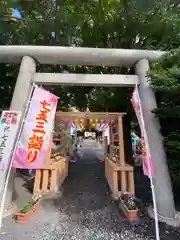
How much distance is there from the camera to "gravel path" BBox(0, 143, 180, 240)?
3.34 metres

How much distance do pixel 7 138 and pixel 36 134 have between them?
0.66 meters

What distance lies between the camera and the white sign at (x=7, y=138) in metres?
3.82

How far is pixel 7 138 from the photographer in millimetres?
3891

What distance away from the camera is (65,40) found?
22.6ft

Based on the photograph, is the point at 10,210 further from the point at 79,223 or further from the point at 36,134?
the point at 36,134

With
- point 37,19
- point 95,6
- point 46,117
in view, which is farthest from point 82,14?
point 46,117

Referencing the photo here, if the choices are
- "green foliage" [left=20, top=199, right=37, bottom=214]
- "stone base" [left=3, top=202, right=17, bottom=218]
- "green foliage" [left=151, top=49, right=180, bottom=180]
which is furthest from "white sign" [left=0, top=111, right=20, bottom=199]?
"green foliage" [left=151, top=49, right=180, bottom=180]

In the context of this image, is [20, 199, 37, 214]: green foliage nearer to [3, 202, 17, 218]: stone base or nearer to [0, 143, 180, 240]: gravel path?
[0, 143, 180, 240]: gravel path

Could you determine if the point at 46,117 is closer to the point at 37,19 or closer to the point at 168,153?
the point at 168,153

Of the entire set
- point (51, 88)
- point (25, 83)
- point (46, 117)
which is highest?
point (51, 88)

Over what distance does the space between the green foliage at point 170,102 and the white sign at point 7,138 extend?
11.1 feet

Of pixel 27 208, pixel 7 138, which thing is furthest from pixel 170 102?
pixel 27 208

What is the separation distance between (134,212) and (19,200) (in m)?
3.08

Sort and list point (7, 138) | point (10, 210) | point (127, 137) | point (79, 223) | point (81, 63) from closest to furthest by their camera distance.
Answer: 1. point (79, 223)
2. point (7, 138)
3. point (10, 210)
4. point (81, 63)
5. point (127, 137)
